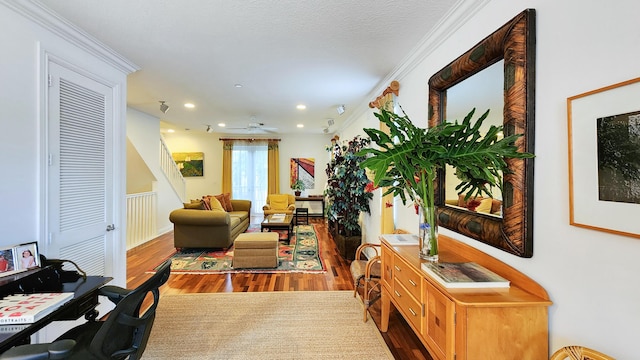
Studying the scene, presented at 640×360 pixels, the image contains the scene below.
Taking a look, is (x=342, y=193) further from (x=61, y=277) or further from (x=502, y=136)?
(x=61, y=277)

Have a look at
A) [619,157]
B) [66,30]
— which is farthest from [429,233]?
[66,30]

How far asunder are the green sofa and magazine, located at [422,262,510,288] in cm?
367

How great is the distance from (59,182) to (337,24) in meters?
2.58

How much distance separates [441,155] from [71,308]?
7.34 ft

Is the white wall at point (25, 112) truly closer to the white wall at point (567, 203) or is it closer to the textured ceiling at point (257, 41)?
the textured ceiling at point (257, 41)

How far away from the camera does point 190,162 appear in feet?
25.5

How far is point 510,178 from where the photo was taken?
1.32m

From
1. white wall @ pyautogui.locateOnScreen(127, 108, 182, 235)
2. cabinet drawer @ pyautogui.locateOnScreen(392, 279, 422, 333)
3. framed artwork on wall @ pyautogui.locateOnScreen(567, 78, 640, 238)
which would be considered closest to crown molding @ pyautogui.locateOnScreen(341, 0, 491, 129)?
framed artwork on wall @ pyautogui.locateOnScreen(567, 78, 640, 238)

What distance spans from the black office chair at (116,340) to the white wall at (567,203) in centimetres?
186

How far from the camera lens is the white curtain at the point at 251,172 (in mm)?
7754

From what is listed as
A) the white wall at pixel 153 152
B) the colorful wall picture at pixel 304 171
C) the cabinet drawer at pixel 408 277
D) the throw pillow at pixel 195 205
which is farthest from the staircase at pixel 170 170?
→ the cabinet drawer at pixel 408 277

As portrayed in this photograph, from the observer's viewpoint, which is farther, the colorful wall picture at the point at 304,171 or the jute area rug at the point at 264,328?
the colorful wall picture at the point at 304,171

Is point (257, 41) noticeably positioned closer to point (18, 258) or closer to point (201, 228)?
point (18, 258)

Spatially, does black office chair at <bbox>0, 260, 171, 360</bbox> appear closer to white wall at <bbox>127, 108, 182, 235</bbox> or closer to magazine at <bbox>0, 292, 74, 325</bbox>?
magazine at <bbox>0, 292, 74, 325</bbox>
